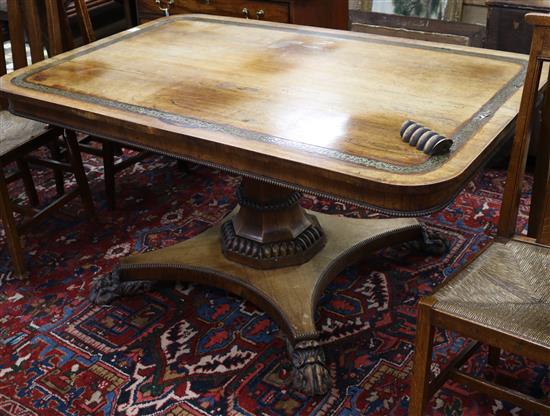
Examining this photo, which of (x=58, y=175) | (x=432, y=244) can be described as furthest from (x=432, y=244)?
(x=58, y=175)

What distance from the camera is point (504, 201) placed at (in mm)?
1859

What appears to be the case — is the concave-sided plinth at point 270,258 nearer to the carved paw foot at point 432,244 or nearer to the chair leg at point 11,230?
the carved paw foot at point 432,244

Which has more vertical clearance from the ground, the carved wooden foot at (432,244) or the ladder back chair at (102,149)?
the ladder back chair at (102,149)

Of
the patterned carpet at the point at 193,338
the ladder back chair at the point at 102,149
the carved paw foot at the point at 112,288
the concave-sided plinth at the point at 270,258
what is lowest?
the patterned carpet at the point at 193,338

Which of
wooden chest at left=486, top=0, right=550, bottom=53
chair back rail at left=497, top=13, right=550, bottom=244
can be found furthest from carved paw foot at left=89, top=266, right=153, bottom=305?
wooden chest at left=486, top=0, right=550, bottom=53

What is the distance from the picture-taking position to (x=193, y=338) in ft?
7.90

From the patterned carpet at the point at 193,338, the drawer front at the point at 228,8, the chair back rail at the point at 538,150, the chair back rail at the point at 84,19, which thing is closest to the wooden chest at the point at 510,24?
the patterned carpet at the point at 193,338

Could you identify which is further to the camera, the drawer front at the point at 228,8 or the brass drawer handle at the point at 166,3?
the brass drawer handle at the point at 166,3

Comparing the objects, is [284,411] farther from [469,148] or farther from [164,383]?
[469,148]

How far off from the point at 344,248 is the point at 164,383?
32.4 inches

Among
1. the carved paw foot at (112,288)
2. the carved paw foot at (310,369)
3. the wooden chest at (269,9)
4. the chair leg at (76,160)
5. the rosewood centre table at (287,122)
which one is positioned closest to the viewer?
the rosewood centre table at (287,122)

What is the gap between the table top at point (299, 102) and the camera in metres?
1.66

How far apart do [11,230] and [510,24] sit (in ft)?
7.59

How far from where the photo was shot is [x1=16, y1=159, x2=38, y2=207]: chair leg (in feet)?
10.1
